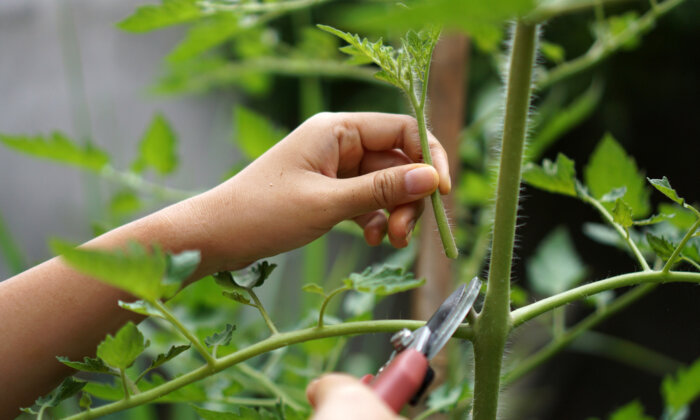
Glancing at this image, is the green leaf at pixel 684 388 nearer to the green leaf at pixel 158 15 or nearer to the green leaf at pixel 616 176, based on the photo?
the green leaf at pixel 616 176

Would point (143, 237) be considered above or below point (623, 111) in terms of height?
above

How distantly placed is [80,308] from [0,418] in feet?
0.23

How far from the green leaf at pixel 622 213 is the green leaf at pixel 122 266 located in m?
0.19

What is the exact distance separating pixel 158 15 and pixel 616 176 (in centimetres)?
29

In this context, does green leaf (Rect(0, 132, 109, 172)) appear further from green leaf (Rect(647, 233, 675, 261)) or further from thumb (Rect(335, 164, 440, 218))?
green leaf (Rect(647, 233, 675, 261))

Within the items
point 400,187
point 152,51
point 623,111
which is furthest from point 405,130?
point 152,51

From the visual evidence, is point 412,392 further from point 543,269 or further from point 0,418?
point 543,269

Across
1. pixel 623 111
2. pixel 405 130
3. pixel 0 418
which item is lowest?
pixel 623 111

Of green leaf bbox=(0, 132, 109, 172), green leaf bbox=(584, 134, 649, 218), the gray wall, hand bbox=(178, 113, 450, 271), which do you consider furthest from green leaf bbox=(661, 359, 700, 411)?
the gray wall

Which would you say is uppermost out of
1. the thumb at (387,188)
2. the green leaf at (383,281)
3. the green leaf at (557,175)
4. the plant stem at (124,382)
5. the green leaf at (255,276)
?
the thumb at (387,188)

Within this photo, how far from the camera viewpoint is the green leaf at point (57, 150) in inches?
19.1

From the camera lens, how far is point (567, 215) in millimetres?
1342

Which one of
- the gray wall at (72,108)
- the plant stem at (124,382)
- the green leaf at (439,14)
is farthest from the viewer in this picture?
the gray wall at (72,108)

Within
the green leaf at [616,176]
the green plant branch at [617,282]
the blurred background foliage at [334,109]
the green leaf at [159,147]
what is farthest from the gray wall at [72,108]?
the green plant branch at [617,282]
